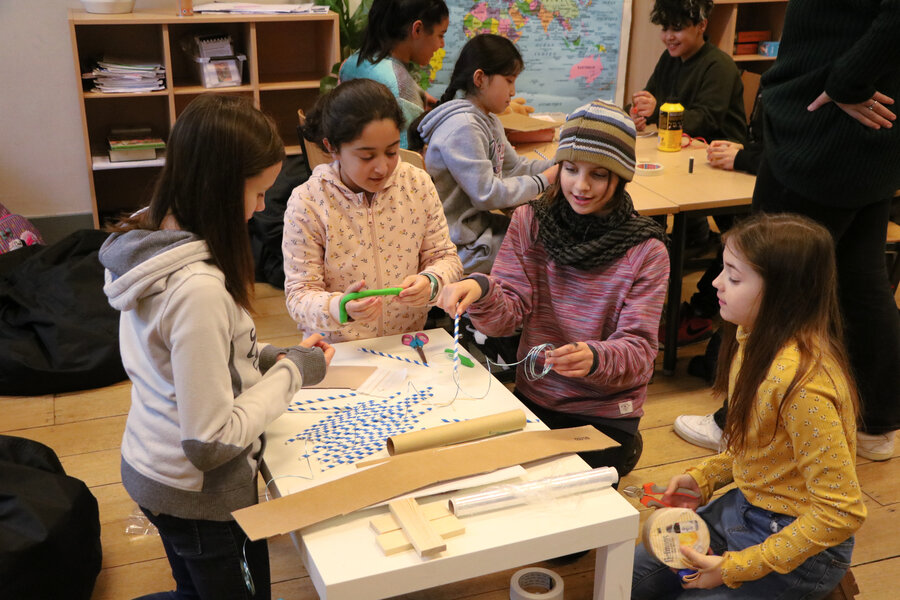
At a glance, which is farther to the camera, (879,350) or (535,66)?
(535,66)

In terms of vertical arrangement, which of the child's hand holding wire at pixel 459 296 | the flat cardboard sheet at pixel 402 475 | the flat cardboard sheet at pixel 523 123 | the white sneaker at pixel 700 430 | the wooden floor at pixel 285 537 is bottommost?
the wooden floor at pixel 285 537

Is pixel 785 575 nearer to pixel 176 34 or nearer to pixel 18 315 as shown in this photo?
pixel 18 315

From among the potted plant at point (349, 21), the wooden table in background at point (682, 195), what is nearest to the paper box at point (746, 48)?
the wooden table in background at point (682, 195)

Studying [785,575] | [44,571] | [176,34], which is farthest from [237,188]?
[176,34]

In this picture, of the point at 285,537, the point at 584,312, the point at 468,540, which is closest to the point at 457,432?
the point at 468,540

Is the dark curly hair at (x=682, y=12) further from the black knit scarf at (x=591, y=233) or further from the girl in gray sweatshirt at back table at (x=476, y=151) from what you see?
the black knit scarf at (x=591, y=233)

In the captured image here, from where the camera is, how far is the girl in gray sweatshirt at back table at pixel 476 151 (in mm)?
2559

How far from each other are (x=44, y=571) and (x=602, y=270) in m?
1.33

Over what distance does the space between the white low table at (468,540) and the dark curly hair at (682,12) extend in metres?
2.55

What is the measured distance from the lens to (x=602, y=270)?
1.85 meters

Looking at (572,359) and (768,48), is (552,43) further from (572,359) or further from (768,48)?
(572,359)

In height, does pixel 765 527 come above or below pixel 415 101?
below

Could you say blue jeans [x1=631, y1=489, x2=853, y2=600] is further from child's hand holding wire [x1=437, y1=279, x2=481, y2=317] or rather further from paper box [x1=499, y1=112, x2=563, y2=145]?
paper box [x1=499, y1=112, x2=563, y2=145]

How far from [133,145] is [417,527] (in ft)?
10.6
